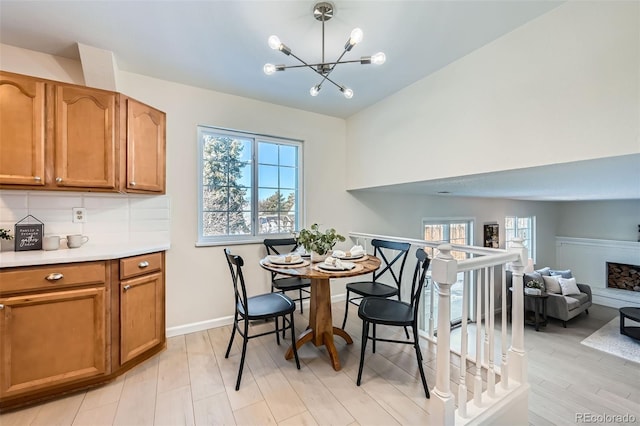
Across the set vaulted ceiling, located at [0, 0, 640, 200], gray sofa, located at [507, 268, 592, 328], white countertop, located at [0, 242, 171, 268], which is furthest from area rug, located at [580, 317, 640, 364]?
white countertop, located at [0, 242, 171, 268]

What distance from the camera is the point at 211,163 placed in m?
2.89

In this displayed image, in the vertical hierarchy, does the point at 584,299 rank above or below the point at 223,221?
below

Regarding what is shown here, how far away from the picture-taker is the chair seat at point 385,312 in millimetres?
1807

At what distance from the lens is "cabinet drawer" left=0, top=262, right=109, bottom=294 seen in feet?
5.19

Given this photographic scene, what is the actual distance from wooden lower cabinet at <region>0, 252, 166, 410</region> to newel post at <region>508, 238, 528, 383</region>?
8.98ft

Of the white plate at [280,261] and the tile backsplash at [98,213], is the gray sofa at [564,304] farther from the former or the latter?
the tile backsplash at [98,213]

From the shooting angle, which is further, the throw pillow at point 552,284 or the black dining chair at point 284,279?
the throw pillow at point 552,284

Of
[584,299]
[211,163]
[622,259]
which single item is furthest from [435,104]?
[622,259]

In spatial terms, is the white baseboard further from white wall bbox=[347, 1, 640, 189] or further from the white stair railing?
white wall bbox=[347, 1, 640, 189]

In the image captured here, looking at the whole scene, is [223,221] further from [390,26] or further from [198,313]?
[390,26]

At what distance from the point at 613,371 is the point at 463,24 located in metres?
3.75

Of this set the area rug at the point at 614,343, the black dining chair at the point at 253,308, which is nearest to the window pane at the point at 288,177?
the black dining chair at the point at 253,308

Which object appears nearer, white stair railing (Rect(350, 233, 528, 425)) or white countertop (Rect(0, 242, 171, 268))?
white stair railing (Rect(350, 233, 528, 425))

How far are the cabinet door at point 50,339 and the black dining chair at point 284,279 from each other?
4.36 ft
